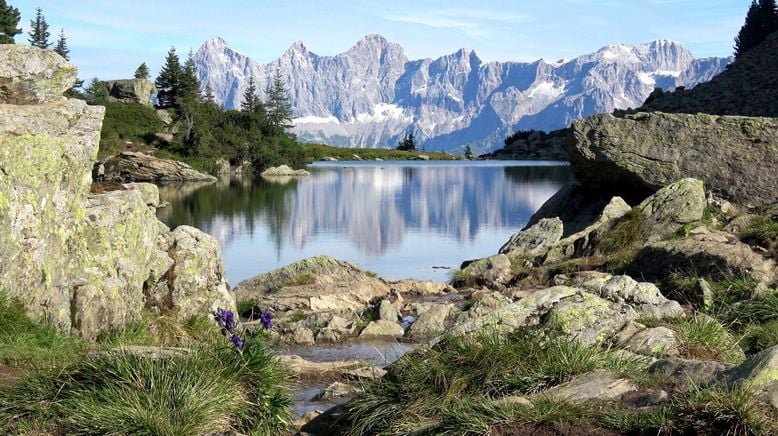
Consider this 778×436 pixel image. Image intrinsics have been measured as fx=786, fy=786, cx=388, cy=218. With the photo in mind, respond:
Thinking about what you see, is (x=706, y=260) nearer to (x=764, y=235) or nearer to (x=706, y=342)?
(x=764, y=235)

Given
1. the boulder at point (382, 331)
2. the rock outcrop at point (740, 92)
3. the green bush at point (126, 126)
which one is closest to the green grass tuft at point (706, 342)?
the boulder at point (382, 331)

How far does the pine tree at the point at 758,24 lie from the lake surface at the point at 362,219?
74.5 m

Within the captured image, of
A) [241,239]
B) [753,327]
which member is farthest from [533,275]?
[241,239]

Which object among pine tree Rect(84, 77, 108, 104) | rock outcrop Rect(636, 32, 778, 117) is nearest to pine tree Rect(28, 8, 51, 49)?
pine tree Rect(84, 77, 108, 104)

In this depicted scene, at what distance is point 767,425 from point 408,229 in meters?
46.5

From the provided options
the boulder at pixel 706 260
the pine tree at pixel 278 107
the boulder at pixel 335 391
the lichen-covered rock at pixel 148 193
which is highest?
the pine tree at pixel 278 107

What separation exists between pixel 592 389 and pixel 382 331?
1181 cm

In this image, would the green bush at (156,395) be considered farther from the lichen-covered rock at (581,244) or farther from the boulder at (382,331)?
the lichen-covered rock at (581,244)

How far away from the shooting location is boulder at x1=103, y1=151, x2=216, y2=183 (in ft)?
316

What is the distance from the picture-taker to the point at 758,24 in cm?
14600

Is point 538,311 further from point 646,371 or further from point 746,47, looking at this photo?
point 746,47

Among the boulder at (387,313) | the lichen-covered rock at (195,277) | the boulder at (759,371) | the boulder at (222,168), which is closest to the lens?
the boulder at (759,371)

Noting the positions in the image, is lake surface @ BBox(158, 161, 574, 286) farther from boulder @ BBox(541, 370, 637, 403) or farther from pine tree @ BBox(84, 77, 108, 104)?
pine tree @ BBox(84, 77, 108, 104)

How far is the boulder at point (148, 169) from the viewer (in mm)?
96375
